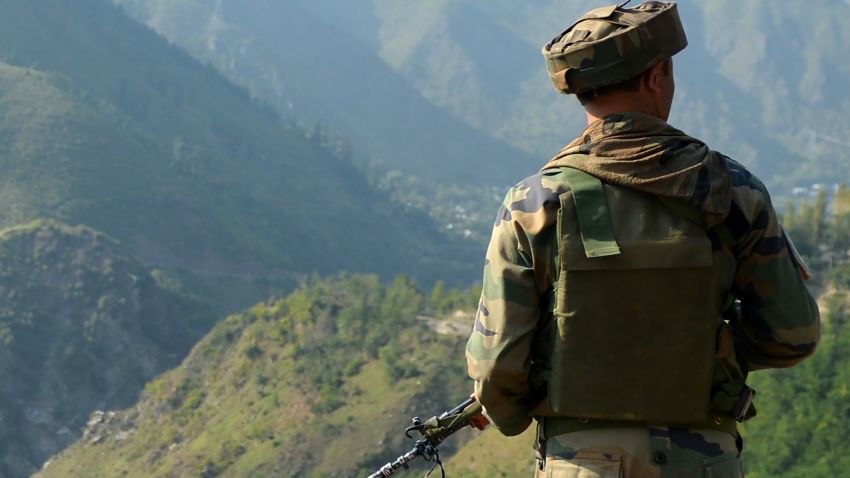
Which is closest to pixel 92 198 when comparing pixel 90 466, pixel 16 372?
pixel 16 372

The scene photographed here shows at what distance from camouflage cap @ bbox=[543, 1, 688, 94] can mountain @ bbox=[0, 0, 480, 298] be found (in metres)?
58.2

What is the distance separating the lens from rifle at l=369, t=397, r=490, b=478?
372cm

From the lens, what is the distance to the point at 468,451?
24.2 m

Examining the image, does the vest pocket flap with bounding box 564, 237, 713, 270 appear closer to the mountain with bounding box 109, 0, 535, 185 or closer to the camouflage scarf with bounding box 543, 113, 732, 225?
the camouflage scarf with bounding box 543, 113, 732, 225

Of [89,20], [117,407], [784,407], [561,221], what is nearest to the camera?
[561,221]

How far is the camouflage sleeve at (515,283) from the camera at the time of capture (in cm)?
304

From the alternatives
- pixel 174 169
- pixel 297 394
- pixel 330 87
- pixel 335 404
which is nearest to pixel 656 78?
pixel 335 404

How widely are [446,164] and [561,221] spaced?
578 ft

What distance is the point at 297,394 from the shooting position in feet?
99.6

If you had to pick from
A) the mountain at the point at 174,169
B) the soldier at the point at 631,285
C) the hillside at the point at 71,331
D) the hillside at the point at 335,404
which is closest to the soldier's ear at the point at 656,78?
the soldier at the point at 631,285

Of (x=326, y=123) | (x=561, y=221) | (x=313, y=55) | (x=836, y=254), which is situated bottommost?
(x=836, y=254)

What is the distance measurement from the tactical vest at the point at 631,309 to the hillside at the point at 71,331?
38.3 m

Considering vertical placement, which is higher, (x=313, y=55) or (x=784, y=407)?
(x=313, y=55)

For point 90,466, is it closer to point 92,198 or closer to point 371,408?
point 371,408
